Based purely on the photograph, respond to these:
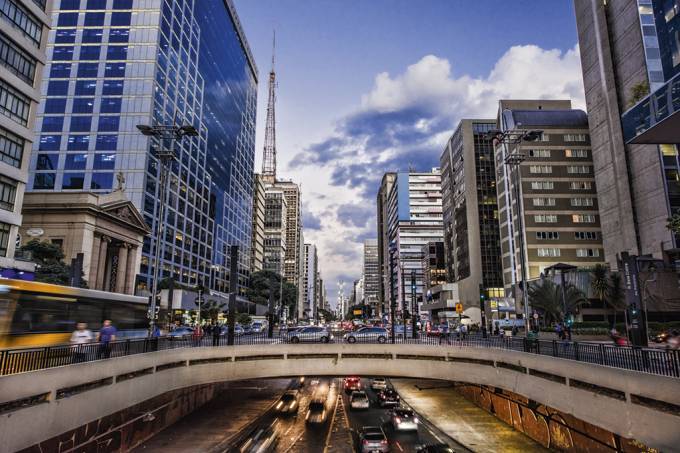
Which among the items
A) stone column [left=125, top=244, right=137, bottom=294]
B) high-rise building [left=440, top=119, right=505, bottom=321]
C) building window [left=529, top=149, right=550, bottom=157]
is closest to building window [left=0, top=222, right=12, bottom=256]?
stone column [left=125, top=244, right=137, bottom=294]

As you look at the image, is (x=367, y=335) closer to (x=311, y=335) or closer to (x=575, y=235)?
(x=311, y=335)

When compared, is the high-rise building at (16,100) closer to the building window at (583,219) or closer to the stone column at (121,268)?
the stone column at (121,268)

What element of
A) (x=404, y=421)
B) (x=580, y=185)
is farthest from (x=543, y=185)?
(x=404, y=421)

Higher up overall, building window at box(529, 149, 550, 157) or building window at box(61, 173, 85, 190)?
building window at box(529, 149, 550, 157)

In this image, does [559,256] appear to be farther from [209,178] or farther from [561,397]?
[209,178]

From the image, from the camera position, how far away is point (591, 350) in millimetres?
18562

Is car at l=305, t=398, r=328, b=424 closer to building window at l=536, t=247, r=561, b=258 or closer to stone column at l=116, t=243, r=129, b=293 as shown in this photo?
stone column at l=116, t=243, r=129, b=293

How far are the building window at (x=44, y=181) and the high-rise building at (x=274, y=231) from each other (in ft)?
367

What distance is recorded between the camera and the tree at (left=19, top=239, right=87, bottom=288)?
44031mm

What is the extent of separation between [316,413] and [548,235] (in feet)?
193

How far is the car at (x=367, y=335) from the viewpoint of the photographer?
37.9 m

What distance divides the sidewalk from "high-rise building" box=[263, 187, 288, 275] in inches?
5630

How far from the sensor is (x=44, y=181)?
74.2 m

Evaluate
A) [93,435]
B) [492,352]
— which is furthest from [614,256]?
[93,435]
